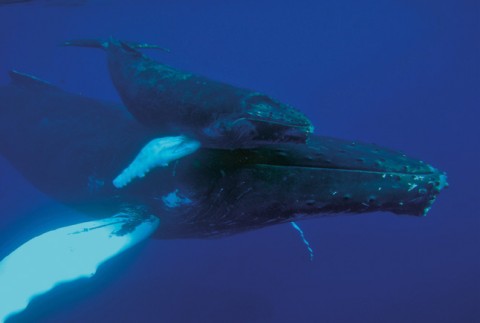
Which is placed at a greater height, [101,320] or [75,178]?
[75,178]

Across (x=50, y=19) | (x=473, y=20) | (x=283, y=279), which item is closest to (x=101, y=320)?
(x=283, y=279)

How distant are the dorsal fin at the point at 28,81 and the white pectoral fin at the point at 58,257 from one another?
619 cm

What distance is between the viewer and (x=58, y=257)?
395cm

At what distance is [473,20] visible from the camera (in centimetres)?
4406

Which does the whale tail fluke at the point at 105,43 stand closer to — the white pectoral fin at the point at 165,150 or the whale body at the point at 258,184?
the whale body at the point at 258,184

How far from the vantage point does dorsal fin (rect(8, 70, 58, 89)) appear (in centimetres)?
965

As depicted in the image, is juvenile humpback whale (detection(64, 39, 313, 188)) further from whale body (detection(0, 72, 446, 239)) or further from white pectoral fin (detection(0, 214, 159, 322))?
white pectoral fin (detection(0, 214, 159, 322))

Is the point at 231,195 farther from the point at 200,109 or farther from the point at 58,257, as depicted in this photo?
the point at 58,257

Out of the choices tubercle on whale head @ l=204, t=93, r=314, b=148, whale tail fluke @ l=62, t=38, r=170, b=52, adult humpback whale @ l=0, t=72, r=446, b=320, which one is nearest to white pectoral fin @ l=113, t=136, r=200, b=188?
adult humpback whale @ l=0, t=72, r=446, b=320

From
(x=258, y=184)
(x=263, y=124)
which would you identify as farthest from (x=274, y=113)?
(x=258, y=184)

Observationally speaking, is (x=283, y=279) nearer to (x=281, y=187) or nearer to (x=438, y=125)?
(x=281, y=187)

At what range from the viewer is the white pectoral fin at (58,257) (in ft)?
11.8

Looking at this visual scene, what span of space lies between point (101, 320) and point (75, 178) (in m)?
6.77

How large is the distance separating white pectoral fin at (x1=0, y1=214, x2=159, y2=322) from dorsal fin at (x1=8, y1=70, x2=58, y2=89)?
6191 mm
